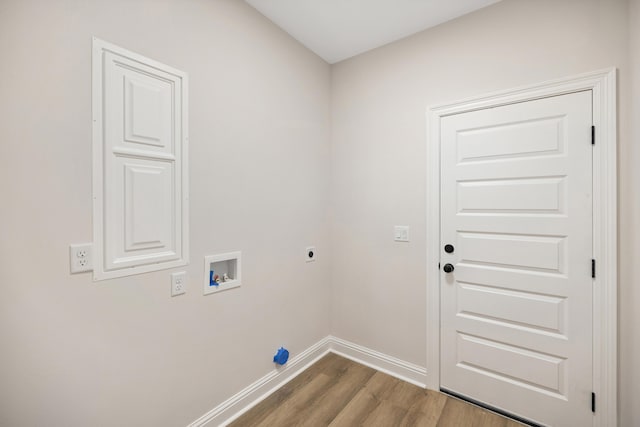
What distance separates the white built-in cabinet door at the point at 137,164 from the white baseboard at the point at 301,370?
98 cm

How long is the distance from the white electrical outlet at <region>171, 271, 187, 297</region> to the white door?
5.62ft

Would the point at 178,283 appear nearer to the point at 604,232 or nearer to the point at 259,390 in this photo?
the point at 259,390

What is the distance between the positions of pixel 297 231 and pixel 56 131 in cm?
152

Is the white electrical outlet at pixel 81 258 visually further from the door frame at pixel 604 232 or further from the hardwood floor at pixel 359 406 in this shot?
the door frame at pixel 604 232

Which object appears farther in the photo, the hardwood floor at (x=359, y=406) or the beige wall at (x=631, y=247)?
the hardwood floor at (x=359, y=406)

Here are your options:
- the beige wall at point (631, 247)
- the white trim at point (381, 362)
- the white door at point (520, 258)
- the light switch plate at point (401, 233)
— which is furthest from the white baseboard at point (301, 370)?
the beige wall at point (631, 247)

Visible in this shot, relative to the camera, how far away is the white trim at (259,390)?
1658 millimetres

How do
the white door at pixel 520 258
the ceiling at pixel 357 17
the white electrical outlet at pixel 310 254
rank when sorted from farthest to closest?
1. the white electrical outlet at pixel 310 254
2. the ceiling at pixel 357 17
3. the white door at pixel 520 258

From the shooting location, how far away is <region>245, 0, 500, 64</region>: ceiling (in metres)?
1.81

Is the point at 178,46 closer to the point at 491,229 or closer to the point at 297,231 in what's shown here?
the point at 297,231

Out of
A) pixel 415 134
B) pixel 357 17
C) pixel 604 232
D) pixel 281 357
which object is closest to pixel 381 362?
pixel 281 357

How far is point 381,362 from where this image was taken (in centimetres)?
229

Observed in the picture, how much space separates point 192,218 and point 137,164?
384 millimetres

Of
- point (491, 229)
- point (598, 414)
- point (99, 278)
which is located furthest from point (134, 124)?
point (598, 414)
